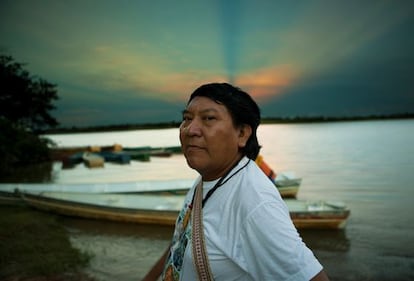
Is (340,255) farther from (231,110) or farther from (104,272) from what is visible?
(231,110)

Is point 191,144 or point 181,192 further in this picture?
point 181,192

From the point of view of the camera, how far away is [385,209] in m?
13.5

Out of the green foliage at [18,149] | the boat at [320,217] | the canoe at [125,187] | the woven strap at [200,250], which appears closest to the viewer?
the woven strap at [200,250]

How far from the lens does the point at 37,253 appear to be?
6820 millimetres

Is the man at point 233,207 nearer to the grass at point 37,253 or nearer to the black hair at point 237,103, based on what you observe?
the black hair at point 237,103

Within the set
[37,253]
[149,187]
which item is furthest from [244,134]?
[149,187]

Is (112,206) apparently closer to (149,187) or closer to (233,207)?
(149,187)

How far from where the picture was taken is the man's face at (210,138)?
1.49 meters

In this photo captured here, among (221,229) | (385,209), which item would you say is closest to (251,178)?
(221,229)

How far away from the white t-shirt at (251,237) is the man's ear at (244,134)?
0.59ft

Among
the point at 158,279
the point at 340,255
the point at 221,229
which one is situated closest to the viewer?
the point at 221,229

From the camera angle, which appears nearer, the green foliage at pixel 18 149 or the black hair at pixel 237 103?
the black hair at pixel 237 103

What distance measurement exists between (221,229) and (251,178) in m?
0.22

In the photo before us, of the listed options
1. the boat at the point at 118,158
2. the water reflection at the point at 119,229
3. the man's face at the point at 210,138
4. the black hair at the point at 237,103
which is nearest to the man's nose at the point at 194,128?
the man's face at the point at 210,138
